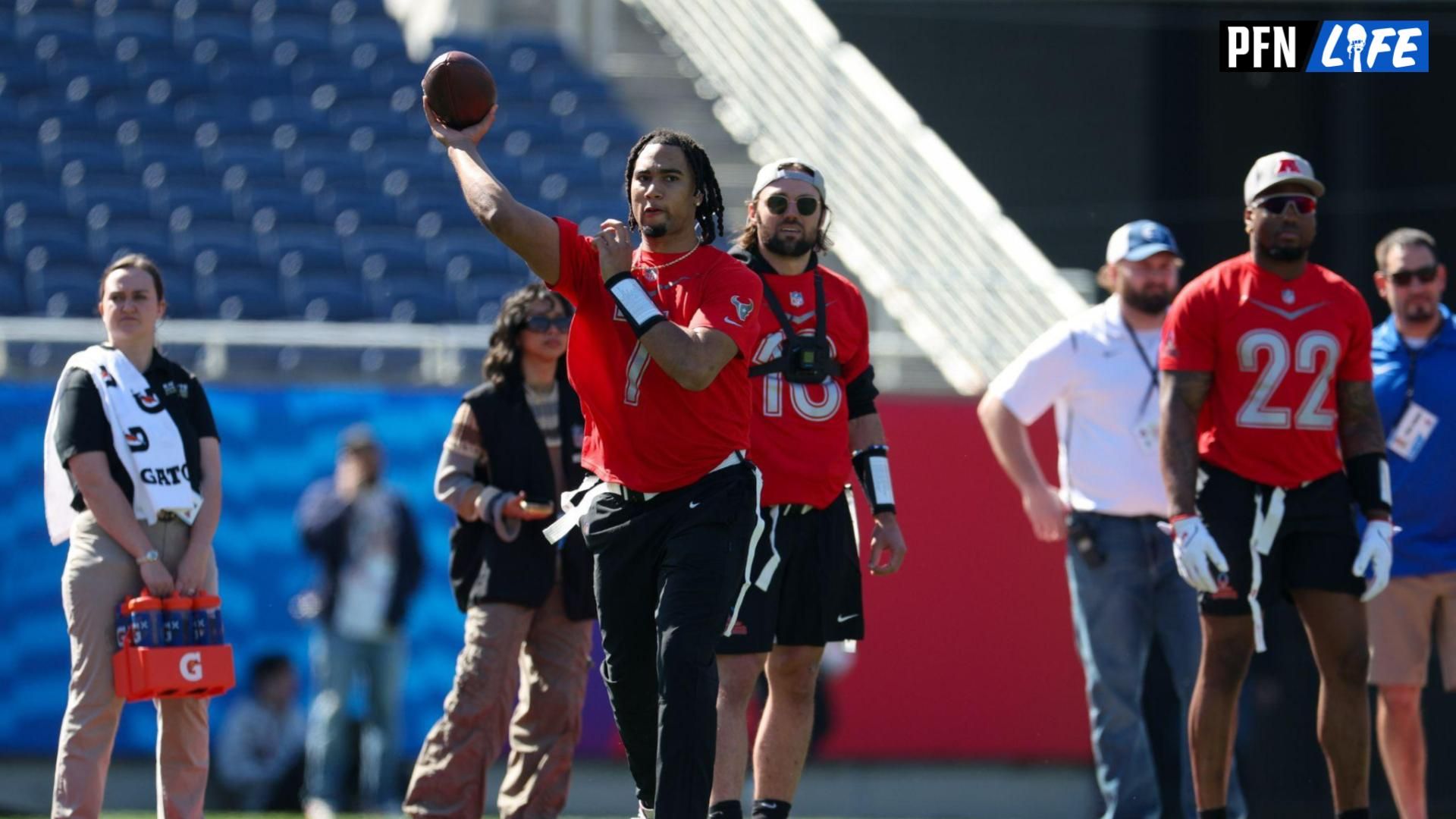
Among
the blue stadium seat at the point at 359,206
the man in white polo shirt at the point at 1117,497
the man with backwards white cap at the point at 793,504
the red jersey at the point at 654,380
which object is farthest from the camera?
the blue stadium seat at the point at 359,206

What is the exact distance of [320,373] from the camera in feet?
39.7

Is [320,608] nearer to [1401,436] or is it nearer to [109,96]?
[1401,436]

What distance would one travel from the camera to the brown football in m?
5.24

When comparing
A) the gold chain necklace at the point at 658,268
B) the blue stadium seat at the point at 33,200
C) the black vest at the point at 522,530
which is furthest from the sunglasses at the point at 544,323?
the blue stadium seat at the point at 33,200

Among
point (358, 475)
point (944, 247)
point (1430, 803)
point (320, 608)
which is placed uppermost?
point (944, 247)

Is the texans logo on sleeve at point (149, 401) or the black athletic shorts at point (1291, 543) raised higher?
the texans logo on sleeve at point (149, 401)

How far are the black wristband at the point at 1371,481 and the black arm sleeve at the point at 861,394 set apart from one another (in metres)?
1.53

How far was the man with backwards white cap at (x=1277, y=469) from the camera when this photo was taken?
645cm

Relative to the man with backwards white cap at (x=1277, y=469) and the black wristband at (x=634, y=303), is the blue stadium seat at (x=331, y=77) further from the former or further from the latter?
the black wristband at (x=634, y=303)

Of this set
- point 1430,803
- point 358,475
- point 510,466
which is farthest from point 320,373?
point 1430,803

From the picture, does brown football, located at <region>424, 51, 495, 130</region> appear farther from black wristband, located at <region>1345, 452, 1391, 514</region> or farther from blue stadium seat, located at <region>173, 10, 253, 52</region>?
blue stadium seat, located at <region>173, 10, 253, 52</region>

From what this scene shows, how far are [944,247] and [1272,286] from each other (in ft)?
22.2

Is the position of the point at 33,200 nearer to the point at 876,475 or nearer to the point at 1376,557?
the point at 876,475

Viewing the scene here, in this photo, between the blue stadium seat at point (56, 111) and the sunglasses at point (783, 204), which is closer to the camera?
the sunglasses at point (783, 204)
